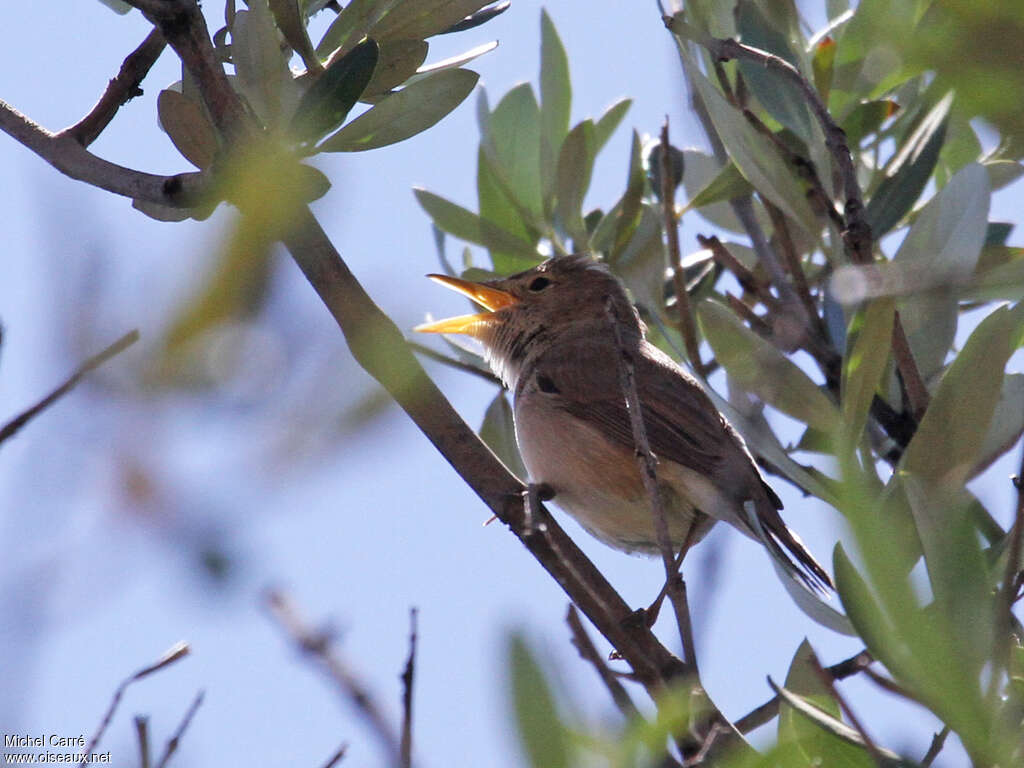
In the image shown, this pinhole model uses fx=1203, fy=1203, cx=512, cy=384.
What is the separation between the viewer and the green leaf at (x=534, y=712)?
1.04 metres

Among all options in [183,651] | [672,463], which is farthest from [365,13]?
[672,463]

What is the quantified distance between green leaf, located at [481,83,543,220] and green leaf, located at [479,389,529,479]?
81cm

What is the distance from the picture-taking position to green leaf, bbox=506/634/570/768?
1.04m

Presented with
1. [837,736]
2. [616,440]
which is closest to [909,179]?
[616,440]

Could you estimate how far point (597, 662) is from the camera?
5.42ft

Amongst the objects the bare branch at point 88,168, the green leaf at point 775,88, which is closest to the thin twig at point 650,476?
the bare branch at point 88,168

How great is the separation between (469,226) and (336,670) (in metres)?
3.61

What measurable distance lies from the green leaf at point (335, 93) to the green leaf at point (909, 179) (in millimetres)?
1949

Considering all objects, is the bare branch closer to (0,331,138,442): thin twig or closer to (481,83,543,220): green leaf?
(0,331,138,442): thin twig

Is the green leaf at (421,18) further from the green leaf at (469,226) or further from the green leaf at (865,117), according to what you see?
the green leaf at (865,117)

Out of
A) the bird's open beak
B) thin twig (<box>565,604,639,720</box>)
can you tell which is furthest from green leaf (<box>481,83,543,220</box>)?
thin twig (<box>565,604,639,720</box>)

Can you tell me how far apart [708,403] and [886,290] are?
157 inches

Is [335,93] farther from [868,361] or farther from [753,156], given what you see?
[753,156]

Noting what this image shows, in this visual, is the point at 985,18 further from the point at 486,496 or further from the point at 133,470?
the point at 486,496
